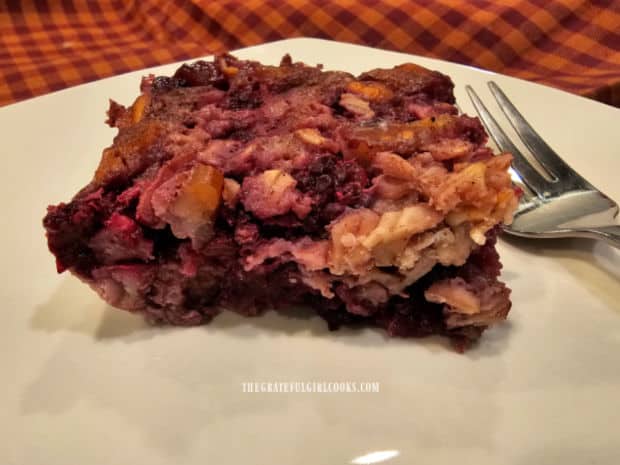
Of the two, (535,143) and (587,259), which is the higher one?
(535,143)

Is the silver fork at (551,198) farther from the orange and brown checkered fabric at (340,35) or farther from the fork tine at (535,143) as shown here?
the orange and brown checkered fabric at (340,35)

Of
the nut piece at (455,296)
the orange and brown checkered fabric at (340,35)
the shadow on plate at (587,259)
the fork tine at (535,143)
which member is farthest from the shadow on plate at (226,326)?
the orange and brown checkered fabric at (340,35)

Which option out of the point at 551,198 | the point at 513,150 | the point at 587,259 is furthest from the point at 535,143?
the point at 587,259

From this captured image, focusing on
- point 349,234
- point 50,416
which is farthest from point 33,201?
point 349,234

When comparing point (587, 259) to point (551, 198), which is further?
point (551, 198)

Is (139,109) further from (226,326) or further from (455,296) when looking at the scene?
(455,296)

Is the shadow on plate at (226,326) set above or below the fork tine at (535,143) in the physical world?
below
